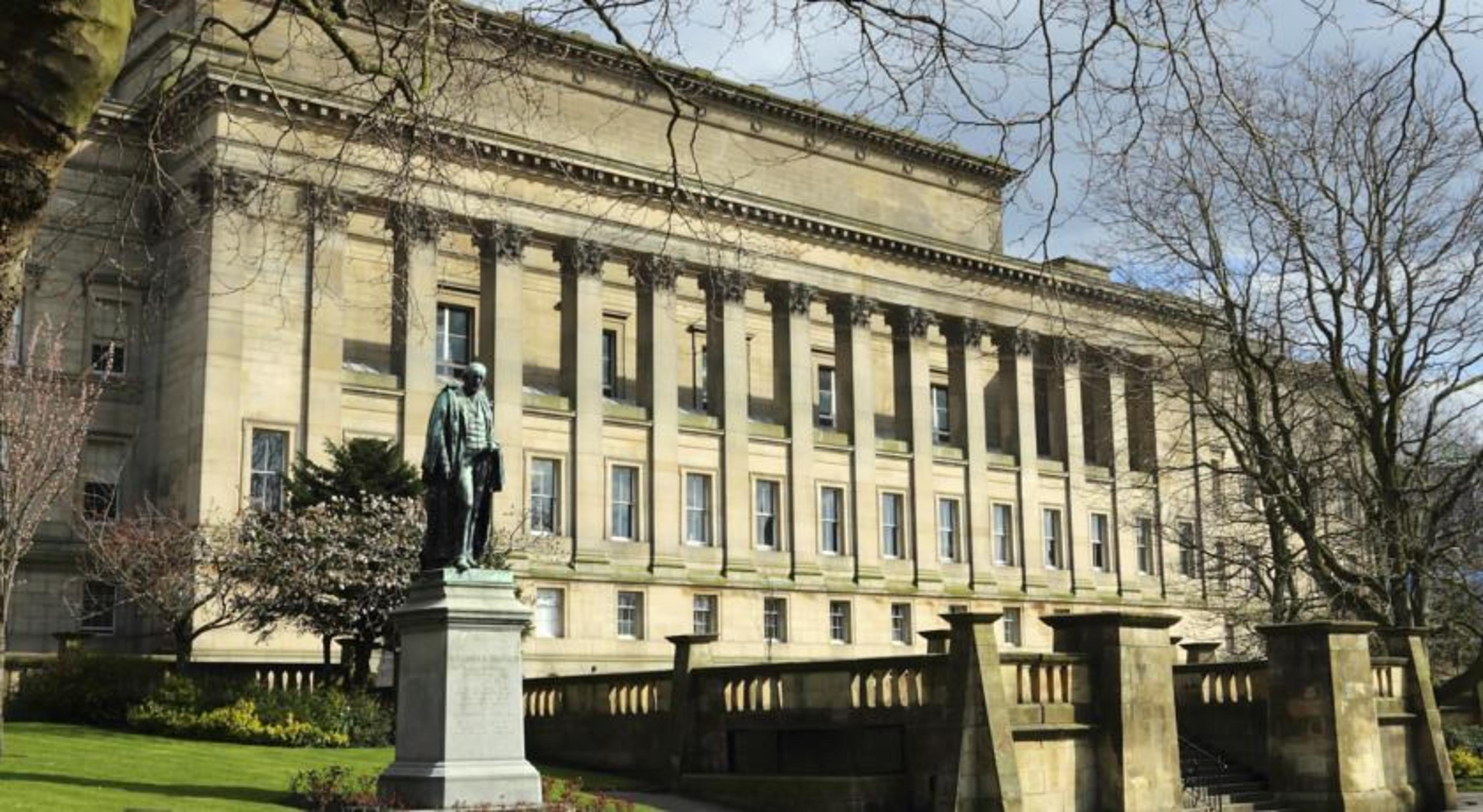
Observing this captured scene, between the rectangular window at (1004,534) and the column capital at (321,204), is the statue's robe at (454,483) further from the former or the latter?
the rectangular window at (1004,534)

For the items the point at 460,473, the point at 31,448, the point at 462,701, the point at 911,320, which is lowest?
the point at 462,701

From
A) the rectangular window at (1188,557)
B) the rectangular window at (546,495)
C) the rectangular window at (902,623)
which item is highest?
the rectangular window at (546,495)

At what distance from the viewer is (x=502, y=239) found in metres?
50.5

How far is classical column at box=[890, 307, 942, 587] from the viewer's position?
60.9m

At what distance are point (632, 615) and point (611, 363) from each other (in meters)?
9.49

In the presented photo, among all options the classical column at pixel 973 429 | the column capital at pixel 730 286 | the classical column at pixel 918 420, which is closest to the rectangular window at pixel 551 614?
the column capital at pixel 730 286

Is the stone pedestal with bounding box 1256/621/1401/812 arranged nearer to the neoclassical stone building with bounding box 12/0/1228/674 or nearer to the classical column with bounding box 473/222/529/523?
the neoclassical stone building with bounding box 12/0/1228/674

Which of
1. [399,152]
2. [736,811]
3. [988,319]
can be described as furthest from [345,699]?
[988,319]

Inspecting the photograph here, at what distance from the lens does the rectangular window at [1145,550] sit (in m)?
70.5

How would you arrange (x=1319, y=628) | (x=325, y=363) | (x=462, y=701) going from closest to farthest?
(x=462, y=701) < (x=1319, y=628) < (x=325, y=363)

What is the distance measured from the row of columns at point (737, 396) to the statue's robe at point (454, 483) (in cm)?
2232

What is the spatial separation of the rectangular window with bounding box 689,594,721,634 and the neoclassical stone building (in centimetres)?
9

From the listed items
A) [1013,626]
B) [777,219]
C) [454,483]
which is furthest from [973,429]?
[454,483]

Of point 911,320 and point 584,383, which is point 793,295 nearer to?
point 911,320
